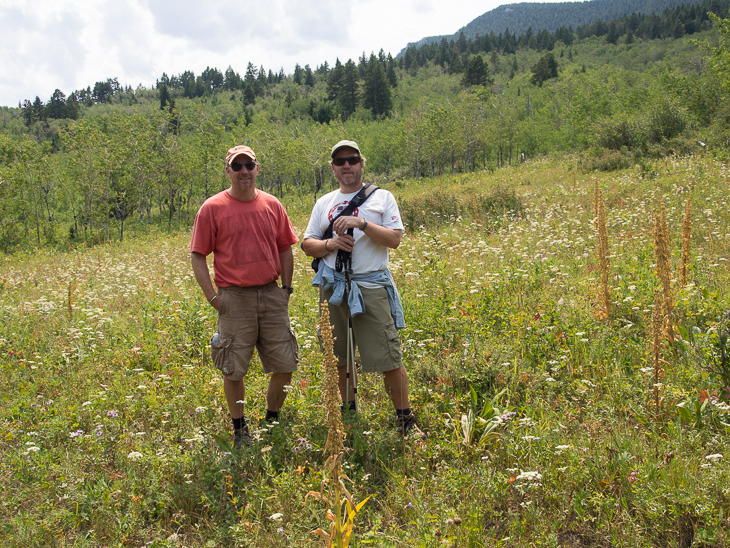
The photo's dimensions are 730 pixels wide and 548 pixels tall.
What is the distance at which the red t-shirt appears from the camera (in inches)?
129

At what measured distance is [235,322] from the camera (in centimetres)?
332

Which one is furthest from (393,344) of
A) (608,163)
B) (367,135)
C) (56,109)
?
(56,109)

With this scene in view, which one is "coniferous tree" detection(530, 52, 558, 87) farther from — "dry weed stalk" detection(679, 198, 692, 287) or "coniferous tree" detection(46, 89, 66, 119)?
"coniferous tree" detection(46, 89, 66, 119)

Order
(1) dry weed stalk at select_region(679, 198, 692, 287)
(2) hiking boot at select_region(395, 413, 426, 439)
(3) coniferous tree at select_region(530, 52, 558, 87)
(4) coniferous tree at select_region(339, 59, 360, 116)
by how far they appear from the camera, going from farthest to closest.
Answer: (4) coniferous tree at select_region(339, 59, 360, 116) → (3) coniferous tree at select_region(530, 52, 558, 87) → (1) dry weed stalk at select_region(679, 198, 692, 287) → (2) hiking boot at select_region(395, 413, 426, 439)

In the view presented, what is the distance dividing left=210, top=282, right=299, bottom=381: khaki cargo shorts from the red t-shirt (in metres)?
0.11

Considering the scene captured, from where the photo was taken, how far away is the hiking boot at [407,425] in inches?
128

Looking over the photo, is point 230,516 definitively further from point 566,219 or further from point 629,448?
point 566,219

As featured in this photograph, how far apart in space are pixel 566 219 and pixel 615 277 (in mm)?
4139

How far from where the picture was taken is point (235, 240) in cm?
331

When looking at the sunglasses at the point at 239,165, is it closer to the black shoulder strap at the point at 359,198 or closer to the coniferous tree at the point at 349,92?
the black shoulder strap at the point at 359,198

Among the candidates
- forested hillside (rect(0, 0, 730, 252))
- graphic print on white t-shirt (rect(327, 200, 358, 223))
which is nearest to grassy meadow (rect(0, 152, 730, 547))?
graphic print on white t-shirt (rect(327, 200, 358, 223))

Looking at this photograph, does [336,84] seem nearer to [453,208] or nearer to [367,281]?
[453,208]

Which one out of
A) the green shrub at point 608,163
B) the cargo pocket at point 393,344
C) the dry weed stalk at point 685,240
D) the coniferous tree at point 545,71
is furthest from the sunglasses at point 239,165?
the coniferous tree at point 545,71

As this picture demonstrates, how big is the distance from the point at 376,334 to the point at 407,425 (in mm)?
757
